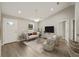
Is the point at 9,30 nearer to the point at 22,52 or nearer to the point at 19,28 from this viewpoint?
the point at 19,28

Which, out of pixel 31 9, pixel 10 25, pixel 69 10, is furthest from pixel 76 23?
pixel 10 25

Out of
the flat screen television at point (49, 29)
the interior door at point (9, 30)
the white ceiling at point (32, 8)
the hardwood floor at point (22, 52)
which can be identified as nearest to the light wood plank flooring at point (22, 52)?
the hardwood floor at point (22, 52)

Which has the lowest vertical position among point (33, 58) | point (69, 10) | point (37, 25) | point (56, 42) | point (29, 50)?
point (33, 58)

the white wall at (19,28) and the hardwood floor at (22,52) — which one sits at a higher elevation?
the white wall at (19,28)

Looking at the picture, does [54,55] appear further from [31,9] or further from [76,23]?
[31,9]

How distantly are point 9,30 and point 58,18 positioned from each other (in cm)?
98

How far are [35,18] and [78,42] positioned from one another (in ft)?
3.08

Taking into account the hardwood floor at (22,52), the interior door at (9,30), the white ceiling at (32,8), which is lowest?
the hardwood floor at (22,52)

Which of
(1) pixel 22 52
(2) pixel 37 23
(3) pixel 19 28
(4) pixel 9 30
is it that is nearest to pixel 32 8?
(2) pixel 37 23

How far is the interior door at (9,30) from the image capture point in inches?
69.7

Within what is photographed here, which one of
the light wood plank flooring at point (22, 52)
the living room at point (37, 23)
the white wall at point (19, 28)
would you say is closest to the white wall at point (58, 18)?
the living room at point (37, 23)

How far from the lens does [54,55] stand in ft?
5.86

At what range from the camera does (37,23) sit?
1.81 meters

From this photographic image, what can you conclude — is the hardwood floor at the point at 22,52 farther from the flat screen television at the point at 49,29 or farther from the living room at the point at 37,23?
the flat screen television at the point at 49,29
